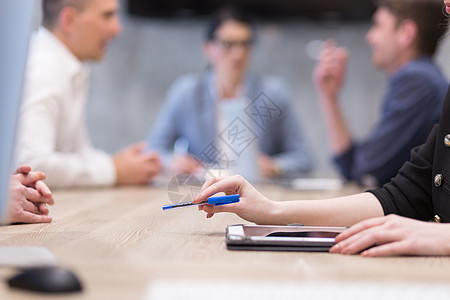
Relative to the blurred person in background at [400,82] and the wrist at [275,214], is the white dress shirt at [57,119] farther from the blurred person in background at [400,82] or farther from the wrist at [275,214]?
the blurred person in background at [400,82]

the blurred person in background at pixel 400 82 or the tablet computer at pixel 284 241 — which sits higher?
the blurred person in background at pixel 400 82

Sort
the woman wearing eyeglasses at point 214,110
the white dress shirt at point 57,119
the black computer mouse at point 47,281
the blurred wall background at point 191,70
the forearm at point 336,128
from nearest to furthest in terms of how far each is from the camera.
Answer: the black computer mouse at point 47,281 → the white dress shirt at point 57,119 → the forearm at point 336,128 → the woman wearing eyeglasses at point 214,110 → the blurred wall background at point 191,70

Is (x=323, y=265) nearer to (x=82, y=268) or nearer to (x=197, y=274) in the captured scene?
(x=197, y=274)

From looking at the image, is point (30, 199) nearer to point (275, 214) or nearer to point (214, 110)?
point (275, 214)

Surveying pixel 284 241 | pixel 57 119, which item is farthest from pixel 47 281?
pixel 57 119

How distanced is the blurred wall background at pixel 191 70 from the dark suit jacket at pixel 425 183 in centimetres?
248

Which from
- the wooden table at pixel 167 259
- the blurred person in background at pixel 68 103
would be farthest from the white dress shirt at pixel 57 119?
the wooden table at pixel 167 259

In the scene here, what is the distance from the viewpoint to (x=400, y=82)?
186cm

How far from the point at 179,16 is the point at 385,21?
167 cm

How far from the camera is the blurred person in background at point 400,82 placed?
1756mm

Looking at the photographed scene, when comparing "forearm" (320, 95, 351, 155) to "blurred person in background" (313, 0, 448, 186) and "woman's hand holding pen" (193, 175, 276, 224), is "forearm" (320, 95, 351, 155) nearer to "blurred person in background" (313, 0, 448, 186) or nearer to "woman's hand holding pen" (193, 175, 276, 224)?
"blurred person in background" (313, 0, 448, 186)

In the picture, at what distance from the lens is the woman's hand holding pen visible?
→ 877 mm

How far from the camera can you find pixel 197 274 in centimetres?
60

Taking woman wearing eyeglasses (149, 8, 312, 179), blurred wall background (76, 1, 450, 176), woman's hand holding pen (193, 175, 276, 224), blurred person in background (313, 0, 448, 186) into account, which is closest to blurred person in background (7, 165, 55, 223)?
woman's hand holding pen (193, 175, 276, 224)
